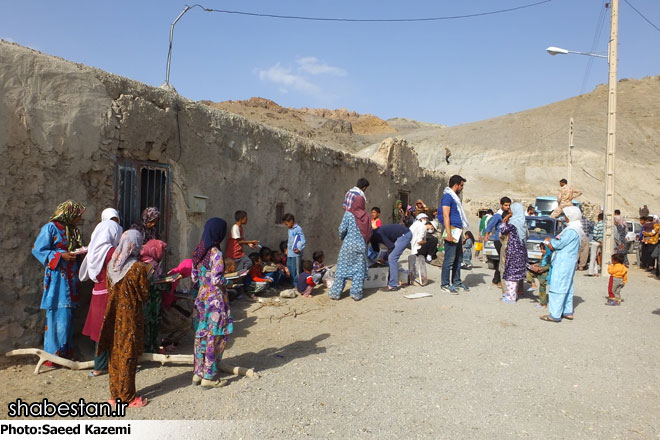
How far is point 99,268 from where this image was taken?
3666mm

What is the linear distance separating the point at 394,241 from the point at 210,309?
441 centimetres

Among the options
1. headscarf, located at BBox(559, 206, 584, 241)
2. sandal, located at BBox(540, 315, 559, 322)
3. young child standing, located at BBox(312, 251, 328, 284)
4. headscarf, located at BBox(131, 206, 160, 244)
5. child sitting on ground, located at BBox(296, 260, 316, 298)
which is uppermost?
headscarf, located at BBox(559, 206, 584, 241)

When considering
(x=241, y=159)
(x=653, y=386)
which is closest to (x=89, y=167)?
(x=241, y=159)

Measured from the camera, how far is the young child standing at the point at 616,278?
705 centimetres

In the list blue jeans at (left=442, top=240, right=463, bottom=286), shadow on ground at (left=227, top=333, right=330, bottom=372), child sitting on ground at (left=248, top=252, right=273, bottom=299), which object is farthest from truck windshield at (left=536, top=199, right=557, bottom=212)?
shadow on ground at (left=227, top=333, right=330, bottom=372)

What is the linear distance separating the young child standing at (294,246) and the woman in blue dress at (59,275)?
3.49 m

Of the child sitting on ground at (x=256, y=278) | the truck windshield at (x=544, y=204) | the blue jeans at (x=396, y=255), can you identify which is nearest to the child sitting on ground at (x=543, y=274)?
the blue jeans at (x=396, y=255)

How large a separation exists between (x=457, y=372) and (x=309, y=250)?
489cm

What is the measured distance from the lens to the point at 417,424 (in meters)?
3.08

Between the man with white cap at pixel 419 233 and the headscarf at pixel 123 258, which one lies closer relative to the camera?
the headscarf at pixel 123 258

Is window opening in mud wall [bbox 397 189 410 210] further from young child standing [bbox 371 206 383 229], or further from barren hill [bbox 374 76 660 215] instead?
barren hill [bbox 374 76 660 215]

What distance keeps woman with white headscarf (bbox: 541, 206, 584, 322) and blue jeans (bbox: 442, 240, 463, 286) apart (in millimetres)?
1447

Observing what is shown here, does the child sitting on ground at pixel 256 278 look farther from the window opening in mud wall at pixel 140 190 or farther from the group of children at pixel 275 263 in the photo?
the window opening in mud wall at pixel 140 190

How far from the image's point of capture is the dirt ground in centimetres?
310
